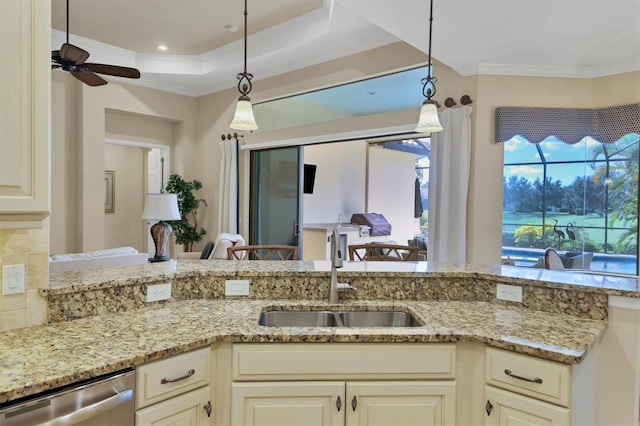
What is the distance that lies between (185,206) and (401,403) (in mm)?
5196

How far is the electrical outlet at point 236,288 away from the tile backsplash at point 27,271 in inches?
30.6

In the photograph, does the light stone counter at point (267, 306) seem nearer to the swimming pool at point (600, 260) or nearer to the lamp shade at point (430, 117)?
the lamp shade at point (430, 117)

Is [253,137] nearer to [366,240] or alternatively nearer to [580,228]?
[366,240]

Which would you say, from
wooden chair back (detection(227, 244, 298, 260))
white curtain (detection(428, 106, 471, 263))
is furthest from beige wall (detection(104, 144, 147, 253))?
white curtain (detection(428, 106, 471, 263))

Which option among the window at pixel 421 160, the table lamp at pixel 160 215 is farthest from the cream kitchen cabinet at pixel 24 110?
the window at pixel 421 160

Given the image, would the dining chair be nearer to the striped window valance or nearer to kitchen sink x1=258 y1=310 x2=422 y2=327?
the striped window valance

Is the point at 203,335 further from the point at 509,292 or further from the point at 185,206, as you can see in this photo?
the point at 185,206

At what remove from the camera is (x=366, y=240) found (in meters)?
7.23

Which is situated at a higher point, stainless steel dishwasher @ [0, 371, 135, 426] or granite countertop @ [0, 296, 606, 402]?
granite countertop @ [0, 296, 606, 402]

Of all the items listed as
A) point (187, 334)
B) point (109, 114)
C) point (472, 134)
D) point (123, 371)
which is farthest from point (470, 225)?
point (109, 114)

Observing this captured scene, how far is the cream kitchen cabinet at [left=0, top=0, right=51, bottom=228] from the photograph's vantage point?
1309 millimetres

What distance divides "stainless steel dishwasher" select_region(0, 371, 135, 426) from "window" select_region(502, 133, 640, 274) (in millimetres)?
3428

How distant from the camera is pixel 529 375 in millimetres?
1460

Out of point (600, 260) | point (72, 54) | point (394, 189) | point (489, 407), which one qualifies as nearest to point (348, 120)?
point (72, 54)
